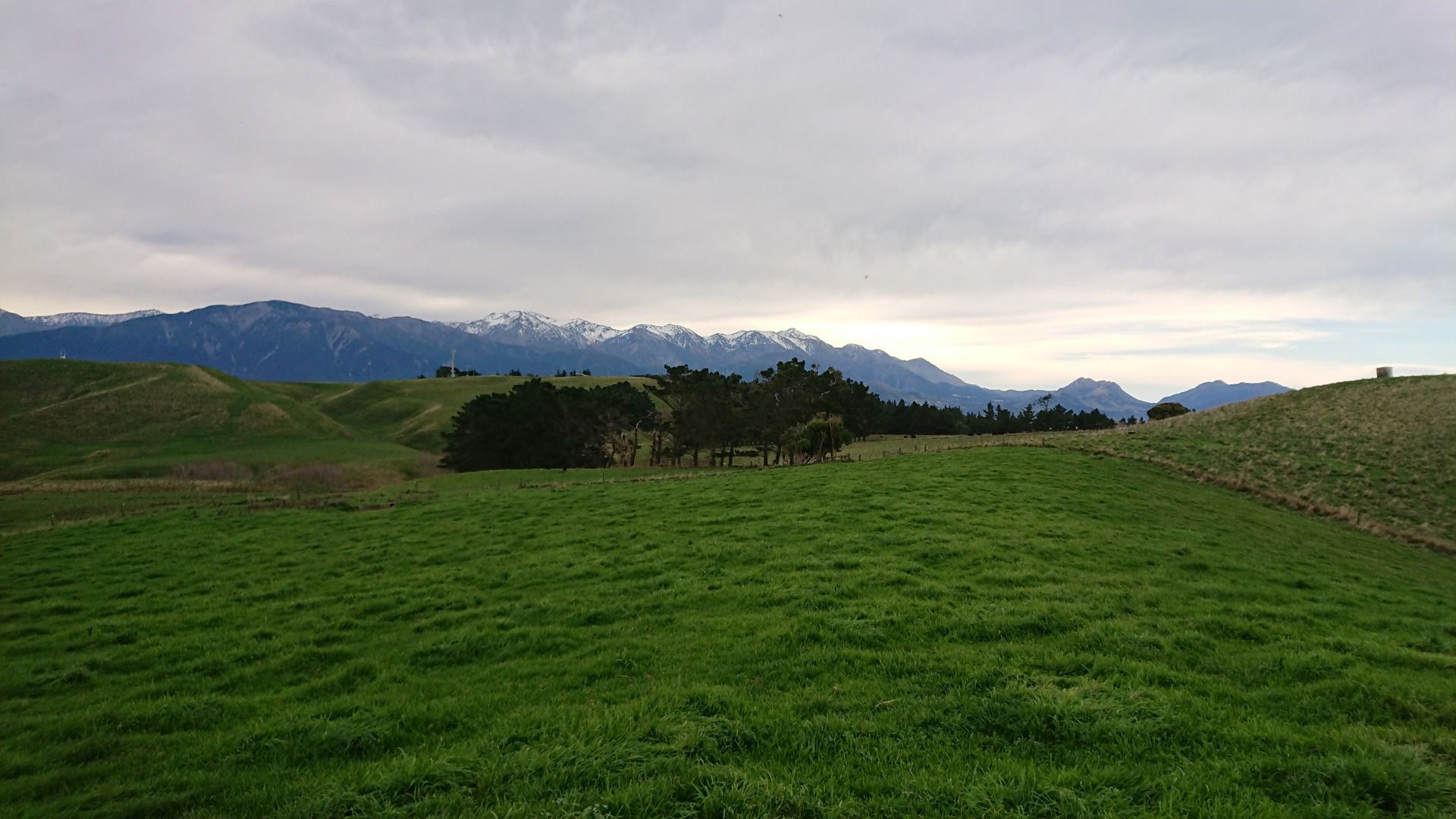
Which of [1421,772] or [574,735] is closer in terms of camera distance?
[1421,772]

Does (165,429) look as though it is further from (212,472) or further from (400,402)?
(400,402)

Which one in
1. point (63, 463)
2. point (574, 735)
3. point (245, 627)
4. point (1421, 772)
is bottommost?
point (63, 463)

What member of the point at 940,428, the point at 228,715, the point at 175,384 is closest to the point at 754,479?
the point at 228,715

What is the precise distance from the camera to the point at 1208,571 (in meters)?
16.6

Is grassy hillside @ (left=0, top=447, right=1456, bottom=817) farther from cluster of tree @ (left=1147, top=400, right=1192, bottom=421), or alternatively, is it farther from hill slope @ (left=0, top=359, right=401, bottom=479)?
hill slope @ (left=0, top=359, right=401, bottom=479)

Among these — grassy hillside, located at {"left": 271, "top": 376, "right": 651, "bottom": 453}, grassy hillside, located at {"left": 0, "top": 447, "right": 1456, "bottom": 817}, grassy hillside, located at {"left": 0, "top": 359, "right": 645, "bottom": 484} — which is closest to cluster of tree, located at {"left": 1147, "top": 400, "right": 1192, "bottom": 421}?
grassy hillside, located at {"left": 0, "top": 447, "right": 1456, "bottom": 817}

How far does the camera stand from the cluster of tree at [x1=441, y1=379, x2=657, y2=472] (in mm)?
78250

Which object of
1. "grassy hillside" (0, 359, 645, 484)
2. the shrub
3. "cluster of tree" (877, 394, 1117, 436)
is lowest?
the shrub

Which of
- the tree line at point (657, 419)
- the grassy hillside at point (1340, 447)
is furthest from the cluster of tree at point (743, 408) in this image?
the grassy hillside at point (1340, 447)

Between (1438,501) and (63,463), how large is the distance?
132406mm

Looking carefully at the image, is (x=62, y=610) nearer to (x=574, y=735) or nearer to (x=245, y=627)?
(x=245, y=627)

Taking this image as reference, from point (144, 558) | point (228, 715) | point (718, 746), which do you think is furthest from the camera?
point (144, 558)

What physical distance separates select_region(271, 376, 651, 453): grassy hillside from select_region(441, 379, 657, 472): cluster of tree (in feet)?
143

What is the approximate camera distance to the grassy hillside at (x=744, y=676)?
6512 millimetres
